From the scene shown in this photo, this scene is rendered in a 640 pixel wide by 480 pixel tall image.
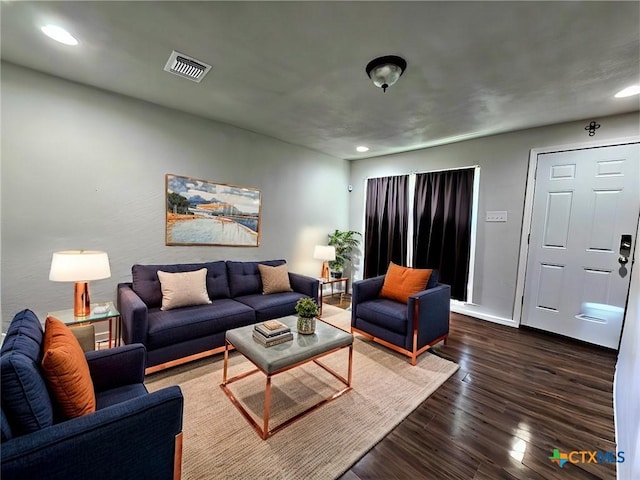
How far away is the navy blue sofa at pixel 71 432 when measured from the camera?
2.74 feet

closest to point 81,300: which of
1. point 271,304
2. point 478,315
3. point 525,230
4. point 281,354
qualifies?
point 271,304

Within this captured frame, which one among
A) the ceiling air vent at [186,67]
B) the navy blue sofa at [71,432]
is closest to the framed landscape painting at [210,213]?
the ceiling air vent at [186,67]

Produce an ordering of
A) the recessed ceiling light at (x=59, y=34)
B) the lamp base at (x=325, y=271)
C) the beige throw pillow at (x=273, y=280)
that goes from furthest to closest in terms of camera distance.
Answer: the lamp base at (x=325, y=271)
the beige throw pillow at (x=273, y=280)
the recessed ceiling light at (x=59, y=34)

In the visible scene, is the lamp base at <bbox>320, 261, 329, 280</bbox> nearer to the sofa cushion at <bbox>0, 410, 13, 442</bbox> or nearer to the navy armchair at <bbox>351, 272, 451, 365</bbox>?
the navy armchair at <bbox>351, 272, 451, 365</bbox>

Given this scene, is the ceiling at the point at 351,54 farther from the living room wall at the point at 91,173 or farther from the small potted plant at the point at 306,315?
the small potted plant at the point at 306,315

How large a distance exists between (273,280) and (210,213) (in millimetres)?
1165

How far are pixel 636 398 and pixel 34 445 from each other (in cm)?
244

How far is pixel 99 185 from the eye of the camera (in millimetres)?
2668

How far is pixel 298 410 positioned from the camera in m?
1.90

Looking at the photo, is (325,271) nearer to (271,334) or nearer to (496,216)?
(496,216)

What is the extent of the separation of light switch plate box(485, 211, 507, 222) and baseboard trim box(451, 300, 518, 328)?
130cm

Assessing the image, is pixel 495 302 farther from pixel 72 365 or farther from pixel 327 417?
pixel 72 365

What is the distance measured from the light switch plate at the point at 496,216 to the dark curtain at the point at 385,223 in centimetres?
119

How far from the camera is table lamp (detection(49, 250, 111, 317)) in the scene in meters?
2.01
